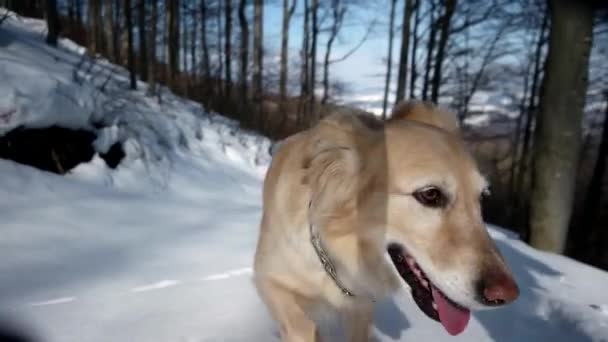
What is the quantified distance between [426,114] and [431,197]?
0.80 m

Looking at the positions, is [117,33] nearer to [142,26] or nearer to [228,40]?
[228,40]

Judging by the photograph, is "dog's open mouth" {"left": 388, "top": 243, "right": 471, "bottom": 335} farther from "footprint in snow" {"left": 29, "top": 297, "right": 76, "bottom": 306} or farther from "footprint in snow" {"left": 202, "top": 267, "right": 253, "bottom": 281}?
"footprint in snow" {"left": 29, "top": 297, "right": 76, "bottom": 306}

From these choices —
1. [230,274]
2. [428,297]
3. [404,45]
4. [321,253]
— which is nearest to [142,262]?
[230,274]

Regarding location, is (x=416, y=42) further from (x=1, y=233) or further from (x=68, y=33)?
(x=1, y=233)

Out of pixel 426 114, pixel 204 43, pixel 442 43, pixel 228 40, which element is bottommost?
pixel 426 114

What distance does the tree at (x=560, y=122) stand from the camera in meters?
4.26

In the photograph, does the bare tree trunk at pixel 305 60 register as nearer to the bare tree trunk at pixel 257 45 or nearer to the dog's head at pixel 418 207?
the bare tree trunk at pixel 257 45

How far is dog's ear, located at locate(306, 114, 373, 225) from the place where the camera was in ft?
5.93

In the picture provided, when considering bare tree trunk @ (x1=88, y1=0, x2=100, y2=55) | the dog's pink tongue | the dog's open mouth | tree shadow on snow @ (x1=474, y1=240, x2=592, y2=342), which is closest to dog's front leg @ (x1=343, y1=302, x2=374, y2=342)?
the dog's open mouth

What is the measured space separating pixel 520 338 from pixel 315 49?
16.0 metres

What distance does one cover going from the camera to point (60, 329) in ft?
6.44

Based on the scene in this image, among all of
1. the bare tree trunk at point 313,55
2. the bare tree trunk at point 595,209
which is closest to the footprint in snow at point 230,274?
the bare tree trunk at point 595,209

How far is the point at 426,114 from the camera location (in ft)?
7.63

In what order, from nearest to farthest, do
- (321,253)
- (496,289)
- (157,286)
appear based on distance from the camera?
1. (496,289)
2. (321,253)
3. (157,286)
